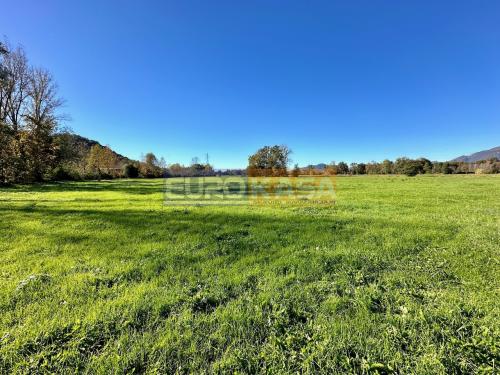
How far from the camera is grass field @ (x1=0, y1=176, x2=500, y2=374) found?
1.98 metres

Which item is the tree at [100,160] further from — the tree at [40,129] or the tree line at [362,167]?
the tree line at [362,167]

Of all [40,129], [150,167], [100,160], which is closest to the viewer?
[40,129]

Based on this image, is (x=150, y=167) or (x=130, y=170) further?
(x=150, y=167)

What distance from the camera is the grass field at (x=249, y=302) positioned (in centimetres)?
198

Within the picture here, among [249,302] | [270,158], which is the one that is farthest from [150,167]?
[249,302]

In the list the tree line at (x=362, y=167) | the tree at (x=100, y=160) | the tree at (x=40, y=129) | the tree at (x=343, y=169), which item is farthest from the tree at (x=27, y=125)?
the tree at (x=343, y=169)

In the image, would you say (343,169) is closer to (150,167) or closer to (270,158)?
(270,158)

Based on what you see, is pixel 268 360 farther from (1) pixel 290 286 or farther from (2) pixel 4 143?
(2) pixel 4 143

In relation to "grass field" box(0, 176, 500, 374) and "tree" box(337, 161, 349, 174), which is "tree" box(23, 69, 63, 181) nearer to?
"grass field" box(0, 176, 500, 374)

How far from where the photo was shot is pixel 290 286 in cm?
324

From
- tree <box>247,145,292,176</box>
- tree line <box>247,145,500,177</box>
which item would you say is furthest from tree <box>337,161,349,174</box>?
tree <box>247,145,292,176</box>

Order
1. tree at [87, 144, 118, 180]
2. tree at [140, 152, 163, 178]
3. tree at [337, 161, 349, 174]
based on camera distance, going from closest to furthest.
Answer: tree at [87, 144, 118, 180]
tree at [140, 152, 163, 178]
tree at [337, 161, 349, 174]

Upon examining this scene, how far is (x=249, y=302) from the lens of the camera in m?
2.85

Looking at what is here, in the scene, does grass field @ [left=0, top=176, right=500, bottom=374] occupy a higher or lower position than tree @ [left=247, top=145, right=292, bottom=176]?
lower
